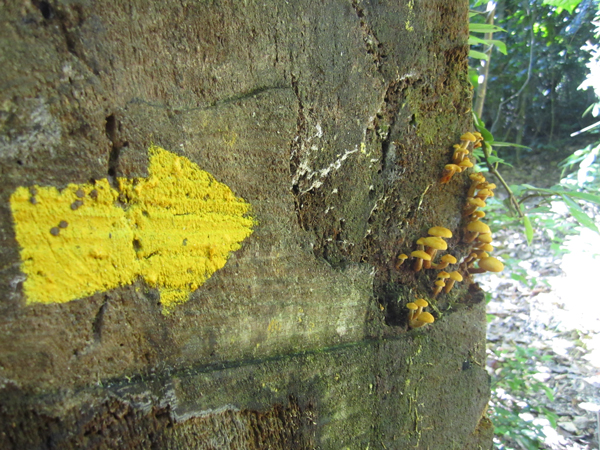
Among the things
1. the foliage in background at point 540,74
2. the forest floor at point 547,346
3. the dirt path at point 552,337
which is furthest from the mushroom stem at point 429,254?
the foliage in background at point 540,74

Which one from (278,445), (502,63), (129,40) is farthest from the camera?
(502,63)

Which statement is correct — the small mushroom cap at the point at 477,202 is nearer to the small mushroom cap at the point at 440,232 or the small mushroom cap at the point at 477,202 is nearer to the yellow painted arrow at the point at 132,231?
the small mushroom cap at the point at 440,232

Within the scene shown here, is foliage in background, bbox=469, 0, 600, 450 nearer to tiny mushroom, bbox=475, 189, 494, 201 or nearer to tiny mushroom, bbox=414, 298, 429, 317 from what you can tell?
tiny mushroom, bbox=475, 189, 494, 201

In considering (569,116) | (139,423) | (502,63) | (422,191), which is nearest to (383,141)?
(422,191)

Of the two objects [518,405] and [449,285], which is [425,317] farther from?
[518,405]

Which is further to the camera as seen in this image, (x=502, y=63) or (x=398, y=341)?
(x=502, y=63)

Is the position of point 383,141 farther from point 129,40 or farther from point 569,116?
point 569,116

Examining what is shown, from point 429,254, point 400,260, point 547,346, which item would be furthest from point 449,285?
point 547,346
